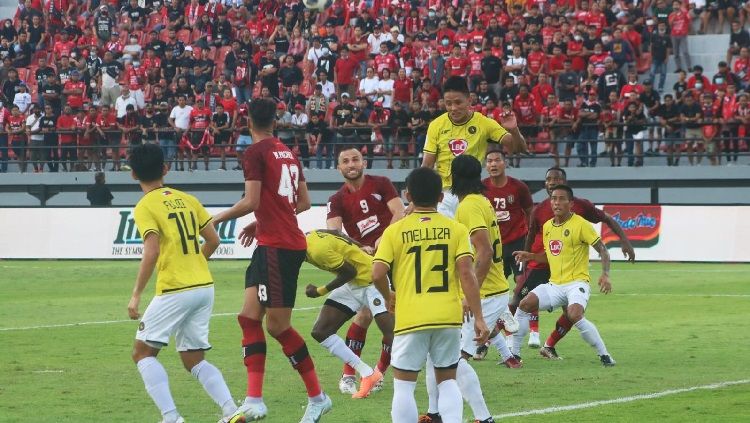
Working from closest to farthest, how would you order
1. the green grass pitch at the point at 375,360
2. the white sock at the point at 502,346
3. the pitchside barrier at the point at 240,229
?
the green grass pitch at the point at 375,360
the white sock at the point at 502,346
the pitchside barrier at the point at 240,229

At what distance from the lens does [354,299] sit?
11609mm

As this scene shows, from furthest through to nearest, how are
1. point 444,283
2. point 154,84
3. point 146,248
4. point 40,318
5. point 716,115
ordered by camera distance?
point 154,84 < point 716,115 < point 40,318 < point 146,248 < point 444,283

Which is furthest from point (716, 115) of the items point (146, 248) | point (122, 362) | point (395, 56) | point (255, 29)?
point (146, 248)

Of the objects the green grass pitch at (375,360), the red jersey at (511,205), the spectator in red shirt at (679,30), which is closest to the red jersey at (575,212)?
the red jersey at (511,205)

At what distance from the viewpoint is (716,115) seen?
31.6m

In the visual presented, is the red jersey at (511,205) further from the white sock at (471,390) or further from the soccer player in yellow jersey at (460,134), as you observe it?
the white sock at (471,390)

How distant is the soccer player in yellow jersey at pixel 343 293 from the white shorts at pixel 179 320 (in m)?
1.76

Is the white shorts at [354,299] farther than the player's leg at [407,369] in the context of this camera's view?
Yes

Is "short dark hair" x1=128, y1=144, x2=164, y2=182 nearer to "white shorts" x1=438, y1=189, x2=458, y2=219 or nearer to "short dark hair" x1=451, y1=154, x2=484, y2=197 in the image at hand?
"short dark hair" x1=451, y1=154, x2=484, y2=197

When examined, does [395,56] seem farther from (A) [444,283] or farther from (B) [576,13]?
(A) [444,283]

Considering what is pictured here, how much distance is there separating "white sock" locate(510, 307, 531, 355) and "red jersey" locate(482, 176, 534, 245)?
4.51 ft

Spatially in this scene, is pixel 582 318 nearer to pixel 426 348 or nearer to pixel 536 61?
pixel 426 348

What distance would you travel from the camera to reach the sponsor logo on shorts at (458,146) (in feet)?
39.6

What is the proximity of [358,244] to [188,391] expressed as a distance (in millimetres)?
1928
